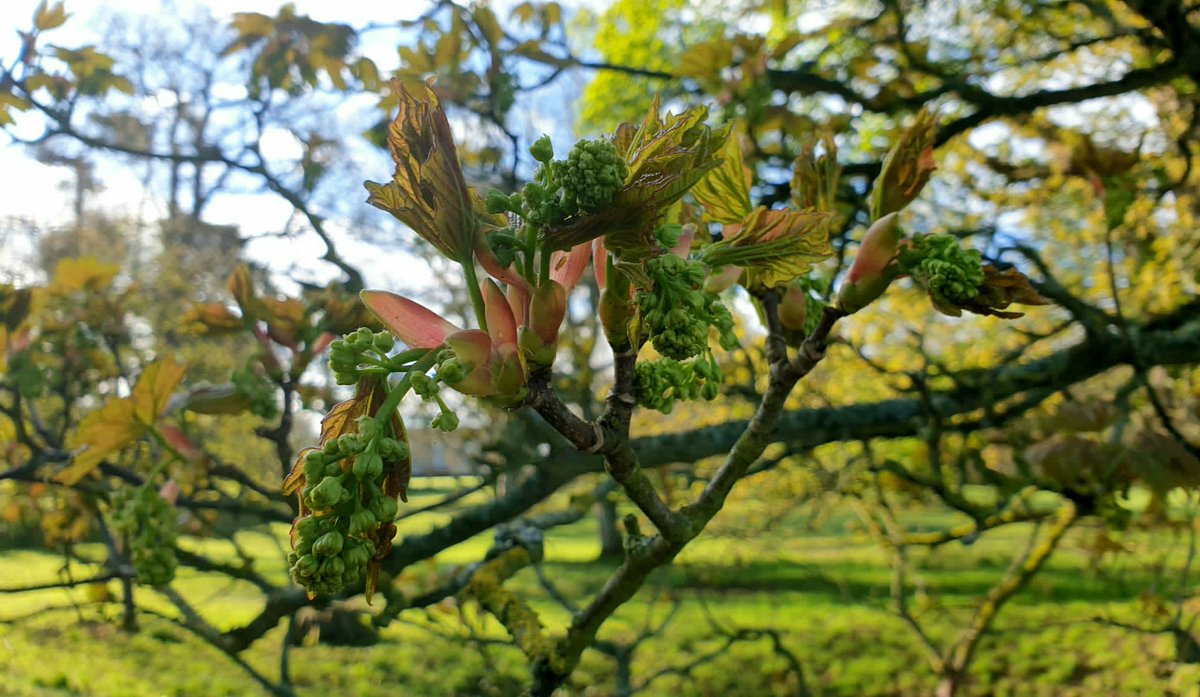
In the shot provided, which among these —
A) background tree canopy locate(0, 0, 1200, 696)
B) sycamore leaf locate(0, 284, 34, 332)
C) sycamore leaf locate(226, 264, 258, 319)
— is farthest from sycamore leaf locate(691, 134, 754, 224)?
sycamore leaf locate(0, 284, 34, 332)

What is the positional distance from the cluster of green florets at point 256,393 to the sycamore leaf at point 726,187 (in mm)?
1130

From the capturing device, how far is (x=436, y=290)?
1026 cm

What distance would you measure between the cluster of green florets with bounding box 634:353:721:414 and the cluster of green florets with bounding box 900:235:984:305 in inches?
8.7

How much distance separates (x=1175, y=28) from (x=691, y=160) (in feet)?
8.82

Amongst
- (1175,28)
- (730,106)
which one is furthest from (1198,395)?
(730,106)

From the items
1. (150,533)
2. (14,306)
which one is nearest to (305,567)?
(150,533)

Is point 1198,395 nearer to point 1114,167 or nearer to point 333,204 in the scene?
point 1114,167

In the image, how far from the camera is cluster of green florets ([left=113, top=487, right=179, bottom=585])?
1267 millimetres

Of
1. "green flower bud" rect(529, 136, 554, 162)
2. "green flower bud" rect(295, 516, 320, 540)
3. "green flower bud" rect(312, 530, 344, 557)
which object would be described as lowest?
"green flower bud" rect(312, 530, 344, 557)

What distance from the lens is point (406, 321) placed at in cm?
60

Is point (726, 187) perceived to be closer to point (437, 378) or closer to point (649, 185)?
point (649, 185)

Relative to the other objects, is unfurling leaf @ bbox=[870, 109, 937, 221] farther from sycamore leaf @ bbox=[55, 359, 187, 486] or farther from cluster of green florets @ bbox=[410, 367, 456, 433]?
sycamore leaf @ bbox=[55, 359, 187, 486]

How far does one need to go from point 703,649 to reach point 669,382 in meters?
6.04

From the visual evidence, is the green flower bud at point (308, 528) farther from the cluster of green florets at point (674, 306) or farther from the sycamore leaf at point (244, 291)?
the sycamore leaf at point (244, 291)
